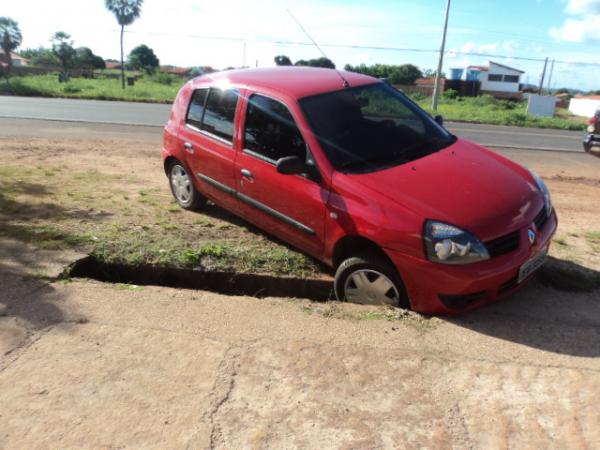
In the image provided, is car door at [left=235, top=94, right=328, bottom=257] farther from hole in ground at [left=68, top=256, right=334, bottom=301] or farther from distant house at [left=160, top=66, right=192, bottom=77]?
distant house at [left=160, top=66, right=192, bottom=77]

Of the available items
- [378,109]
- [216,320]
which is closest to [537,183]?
[378,109]

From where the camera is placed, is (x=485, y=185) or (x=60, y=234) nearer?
(x=485, y=185)

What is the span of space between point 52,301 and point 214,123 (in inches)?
92.0

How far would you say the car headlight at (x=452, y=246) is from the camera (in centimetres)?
327

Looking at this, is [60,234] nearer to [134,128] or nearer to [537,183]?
[537,183]

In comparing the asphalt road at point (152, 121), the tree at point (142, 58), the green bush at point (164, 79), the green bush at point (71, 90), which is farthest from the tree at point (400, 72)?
the asphalt road at point (152, 121)

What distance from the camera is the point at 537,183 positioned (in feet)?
13.5

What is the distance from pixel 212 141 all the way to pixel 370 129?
1.71 metres

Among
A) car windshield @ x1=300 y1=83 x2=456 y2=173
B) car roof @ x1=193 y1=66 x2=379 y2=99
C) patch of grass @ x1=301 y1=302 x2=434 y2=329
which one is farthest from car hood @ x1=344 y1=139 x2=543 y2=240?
car roof @ x1=193 y1=66 x2=379 y2=99

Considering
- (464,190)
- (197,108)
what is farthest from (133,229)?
(464,190)

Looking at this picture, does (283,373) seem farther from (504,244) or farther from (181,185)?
(181,185)

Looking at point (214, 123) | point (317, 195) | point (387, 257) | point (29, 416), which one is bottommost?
point (29, 416)

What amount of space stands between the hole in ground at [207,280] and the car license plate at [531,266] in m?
1.57

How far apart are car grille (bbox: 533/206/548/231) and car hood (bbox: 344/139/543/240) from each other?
53mm
